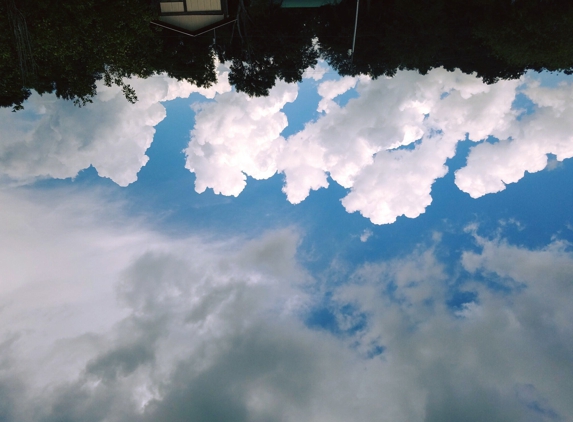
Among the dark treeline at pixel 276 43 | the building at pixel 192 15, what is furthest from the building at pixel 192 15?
the dark treeline at pixel 276 43

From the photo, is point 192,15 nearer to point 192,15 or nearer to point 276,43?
point 192,15

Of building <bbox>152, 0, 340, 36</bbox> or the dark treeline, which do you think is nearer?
the dark treeline

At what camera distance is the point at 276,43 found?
153 ft

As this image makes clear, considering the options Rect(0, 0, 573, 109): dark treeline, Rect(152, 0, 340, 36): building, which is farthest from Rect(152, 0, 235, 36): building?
Rect(0, 0, 573, 109): dark treeline

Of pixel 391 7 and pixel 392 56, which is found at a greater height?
pixel 391 7

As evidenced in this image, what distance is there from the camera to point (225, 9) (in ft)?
138

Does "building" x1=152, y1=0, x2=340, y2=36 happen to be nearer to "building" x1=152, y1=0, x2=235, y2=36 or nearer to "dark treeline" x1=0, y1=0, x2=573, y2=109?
"building" x1=152, y1=0, x2=235, y2=36

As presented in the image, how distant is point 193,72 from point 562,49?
42092 millimetres

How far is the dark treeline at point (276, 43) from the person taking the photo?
33.7 m

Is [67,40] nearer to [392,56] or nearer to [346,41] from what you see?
[346,41]

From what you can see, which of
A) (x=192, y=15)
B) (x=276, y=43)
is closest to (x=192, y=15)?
(x=192, y=15)

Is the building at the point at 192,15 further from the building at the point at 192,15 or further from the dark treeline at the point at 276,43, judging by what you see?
the dark treeline at the point at 276,43

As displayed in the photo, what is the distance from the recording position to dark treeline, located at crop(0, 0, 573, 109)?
3369 centimetres

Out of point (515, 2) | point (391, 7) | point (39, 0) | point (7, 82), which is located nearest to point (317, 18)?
point (391, 7)
